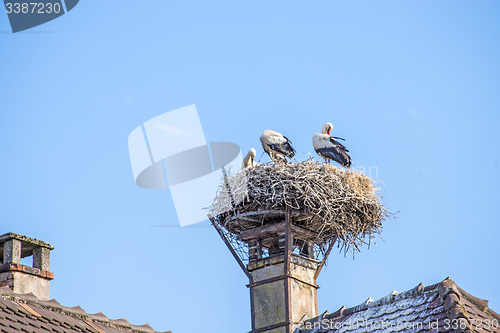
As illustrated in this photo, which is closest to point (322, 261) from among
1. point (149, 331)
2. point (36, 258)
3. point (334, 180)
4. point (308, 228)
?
point (308, 228)

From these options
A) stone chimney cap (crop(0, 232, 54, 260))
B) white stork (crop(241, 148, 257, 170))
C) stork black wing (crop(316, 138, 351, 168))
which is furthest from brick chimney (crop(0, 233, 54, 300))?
stork black wing (crop(316, 138, 351, 168))

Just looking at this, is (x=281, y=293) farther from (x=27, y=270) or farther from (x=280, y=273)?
(x=27, y=270)

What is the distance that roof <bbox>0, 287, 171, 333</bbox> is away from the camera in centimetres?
788

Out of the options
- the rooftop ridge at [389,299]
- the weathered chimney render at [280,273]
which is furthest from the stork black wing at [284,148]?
the rooftop ridge at [389,299]

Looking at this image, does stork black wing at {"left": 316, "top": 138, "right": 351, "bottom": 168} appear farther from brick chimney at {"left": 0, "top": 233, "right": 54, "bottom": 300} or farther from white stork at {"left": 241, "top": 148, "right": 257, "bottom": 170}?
brick chimney at {"left": 0, "top": 233, "right": 54, "bottom": 300}

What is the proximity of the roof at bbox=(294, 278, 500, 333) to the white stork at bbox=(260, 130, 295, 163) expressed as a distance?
5268 mm

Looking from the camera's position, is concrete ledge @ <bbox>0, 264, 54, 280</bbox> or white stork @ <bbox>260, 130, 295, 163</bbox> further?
white stork @ <bbox>260, 130, 295, 163</bbox>

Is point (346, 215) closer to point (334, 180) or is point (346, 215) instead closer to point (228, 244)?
point (334, 180)

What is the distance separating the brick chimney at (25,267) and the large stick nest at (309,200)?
8.20 feet

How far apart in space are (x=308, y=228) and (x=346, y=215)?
24.9 inches

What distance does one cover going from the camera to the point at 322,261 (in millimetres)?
10930

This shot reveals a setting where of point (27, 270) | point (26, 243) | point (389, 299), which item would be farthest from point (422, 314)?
point (26, 243)

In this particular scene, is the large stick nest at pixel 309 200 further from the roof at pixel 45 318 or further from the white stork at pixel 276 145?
the roof at pixel 45 318

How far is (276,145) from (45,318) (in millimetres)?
6239
